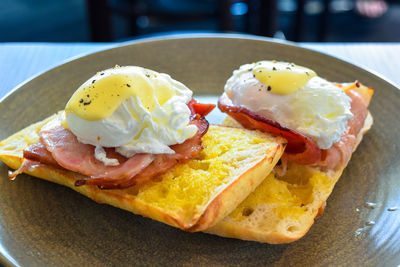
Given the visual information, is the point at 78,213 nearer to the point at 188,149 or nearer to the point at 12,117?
the point at 188,149

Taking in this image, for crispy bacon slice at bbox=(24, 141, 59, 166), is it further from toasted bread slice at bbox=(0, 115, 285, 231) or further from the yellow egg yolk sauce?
the yellow egg yolk sauce

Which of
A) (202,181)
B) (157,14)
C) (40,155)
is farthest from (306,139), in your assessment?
(157,14)

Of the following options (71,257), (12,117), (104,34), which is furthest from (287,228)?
(104,34)

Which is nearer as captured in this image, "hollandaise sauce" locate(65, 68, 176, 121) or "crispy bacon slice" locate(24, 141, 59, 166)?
"hollandaise sauce" locate(65, 68, 176, 121)

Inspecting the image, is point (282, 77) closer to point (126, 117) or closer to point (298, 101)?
point (298, 101)

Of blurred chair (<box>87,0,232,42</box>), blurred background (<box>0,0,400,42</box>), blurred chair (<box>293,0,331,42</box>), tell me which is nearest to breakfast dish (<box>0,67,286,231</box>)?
blurred chair (<box>87,0,232,42</box>)

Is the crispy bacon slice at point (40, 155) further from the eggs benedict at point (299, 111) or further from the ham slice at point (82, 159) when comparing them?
the eggs benedict at point (299, 111)

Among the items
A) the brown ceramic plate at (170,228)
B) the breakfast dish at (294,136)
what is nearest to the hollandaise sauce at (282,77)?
the breakfast dish at (294,136)
